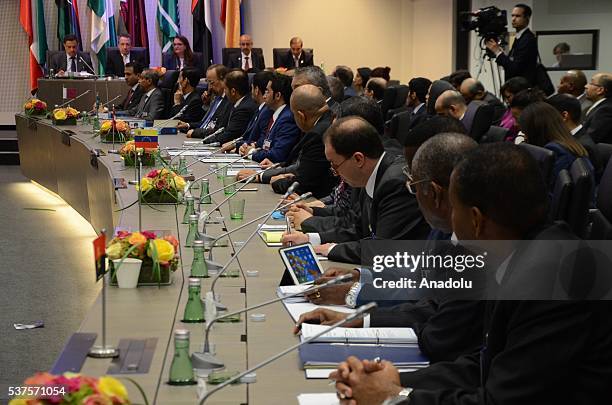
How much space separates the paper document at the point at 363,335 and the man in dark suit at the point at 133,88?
9.24m

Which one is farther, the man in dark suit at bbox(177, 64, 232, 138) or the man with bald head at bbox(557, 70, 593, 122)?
the man in dark suit at bbox(177, 64, 232, 138)

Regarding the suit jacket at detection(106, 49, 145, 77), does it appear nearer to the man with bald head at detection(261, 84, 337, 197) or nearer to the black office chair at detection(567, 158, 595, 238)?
the man with bald head at detection(261, 84, 337, 197)

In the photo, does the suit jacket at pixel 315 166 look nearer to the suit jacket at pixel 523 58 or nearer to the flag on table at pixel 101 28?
the suit jacket at pixel 523 58

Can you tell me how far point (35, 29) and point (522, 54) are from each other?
8.84 meters

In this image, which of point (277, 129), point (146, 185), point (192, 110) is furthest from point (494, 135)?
point (192, 110)

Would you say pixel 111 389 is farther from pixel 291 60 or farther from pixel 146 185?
pixel 291 60

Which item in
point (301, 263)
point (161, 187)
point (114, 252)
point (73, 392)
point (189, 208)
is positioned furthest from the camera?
point (161, 187)

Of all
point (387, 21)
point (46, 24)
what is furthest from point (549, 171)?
point (46, 24)

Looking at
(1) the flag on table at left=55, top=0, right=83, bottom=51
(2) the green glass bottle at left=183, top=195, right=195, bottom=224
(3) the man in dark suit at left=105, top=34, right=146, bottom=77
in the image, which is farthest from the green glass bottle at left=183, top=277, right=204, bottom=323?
(1) the flag on table at left=55, top=0, right=83, bottom=51

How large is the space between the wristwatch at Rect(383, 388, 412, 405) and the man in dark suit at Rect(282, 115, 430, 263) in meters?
1.37

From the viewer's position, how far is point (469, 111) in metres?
6.94

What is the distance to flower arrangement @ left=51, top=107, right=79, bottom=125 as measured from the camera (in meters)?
9.44

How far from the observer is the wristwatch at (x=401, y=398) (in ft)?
6.66

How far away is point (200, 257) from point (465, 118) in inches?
161
